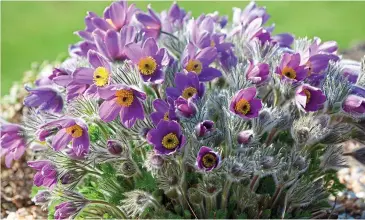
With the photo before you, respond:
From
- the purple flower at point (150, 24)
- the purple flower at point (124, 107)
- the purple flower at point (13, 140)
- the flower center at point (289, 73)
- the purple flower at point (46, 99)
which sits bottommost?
the purple flower at point (13, 140)

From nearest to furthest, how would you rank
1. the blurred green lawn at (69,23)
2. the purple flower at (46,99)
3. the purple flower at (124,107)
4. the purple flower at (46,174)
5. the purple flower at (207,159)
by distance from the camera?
the purple flower at (207,159) → the purple flower at (124,107) → the purple flower at (46,174) → the purple flower at (46,99) → the blurred green lawn at (69,23)

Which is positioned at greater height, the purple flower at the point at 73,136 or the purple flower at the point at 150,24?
the purple flower at the point at 150,24

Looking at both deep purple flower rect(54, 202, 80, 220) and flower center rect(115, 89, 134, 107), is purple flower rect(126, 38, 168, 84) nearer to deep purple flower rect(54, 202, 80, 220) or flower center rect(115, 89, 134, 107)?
flower center rect(115, 89, 134, 107)

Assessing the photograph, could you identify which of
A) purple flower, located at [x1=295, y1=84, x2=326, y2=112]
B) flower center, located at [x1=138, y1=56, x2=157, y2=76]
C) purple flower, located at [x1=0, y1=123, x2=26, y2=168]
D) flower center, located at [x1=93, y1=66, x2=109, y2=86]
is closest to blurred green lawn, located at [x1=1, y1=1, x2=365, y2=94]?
purple flower, located at [x1=0, y1=123, x2=26, y2=168]

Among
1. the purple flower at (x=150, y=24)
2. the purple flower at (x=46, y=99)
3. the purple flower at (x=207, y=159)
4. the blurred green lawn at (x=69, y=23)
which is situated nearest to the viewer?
the purple flower at (x=207, y=159)

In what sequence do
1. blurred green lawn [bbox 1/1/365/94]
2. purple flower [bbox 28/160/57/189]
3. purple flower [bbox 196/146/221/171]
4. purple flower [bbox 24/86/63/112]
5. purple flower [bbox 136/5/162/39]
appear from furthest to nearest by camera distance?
blurred green lawn [bbox 1/1/365/94] < purple flower [bbox 136/5/162/39] < purple flower [bbox 24/86/63/112] < purple flower [bbox 28/160/57/189] < purple flower [bbox 196/146/221/171]

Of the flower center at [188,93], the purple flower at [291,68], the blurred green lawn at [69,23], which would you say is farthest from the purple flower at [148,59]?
the blurred green lawn at [69,23]

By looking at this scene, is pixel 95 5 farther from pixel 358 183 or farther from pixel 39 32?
pixel 358 183

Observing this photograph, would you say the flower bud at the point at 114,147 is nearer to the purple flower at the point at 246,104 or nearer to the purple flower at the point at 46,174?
the purple flower at the point at 46,174
